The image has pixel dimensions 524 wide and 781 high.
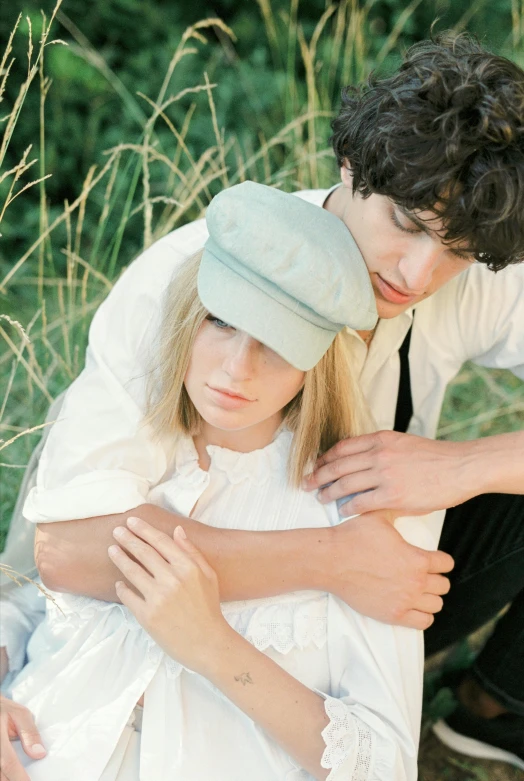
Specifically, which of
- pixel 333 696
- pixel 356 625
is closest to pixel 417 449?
pixel 356 625

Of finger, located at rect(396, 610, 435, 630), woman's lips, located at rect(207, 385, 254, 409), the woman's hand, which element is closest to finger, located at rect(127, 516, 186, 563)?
the woman's hand

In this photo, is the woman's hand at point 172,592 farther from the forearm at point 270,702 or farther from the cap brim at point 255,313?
the cap brim at point 255,313

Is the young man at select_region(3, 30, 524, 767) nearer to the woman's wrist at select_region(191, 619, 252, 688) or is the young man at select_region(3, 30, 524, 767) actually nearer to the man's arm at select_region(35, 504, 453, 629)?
the man's arm at select_region(35, 504, 453, 629)

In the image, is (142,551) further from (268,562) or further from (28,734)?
(28,734)

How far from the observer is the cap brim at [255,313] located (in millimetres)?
1866

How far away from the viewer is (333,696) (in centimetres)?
211

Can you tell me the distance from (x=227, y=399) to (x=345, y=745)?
820 millimetres

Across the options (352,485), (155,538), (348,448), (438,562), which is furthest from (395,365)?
(155,538)

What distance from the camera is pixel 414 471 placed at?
230cm

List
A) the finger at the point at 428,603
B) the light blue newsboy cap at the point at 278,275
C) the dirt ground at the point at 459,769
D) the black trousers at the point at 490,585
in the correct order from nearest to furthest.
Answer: the light blue newsboy cap at the point at 278,275, the finger at the point at 428,603, the black trousers at the point at 490,585, the dirt ground at the point at 459,769

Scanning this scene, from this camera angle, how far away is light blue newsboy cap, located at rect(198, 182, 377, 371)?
6.03 ft

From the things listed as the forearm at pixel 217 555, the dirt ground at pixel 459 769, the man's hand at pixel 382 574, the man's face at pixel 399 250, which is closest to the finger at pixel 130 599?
the forearm at pixel 217 555

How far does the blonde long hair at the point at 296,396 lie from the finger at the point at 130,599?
395 millimetres

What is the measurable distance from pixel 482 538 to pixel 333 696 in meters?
0.80
